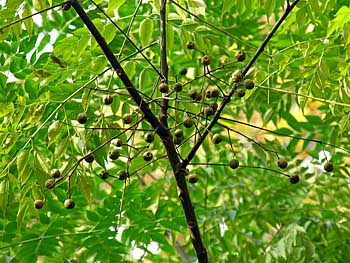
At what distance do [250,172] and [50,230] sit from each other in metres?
0.66

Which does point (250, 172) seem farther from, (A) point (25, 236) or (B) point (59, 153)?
(B) point (59, 153)

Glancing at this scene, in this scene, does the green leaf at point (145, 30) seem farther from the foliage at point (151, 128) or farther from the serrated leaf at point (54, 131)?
the serrated leaf at point (54, 131)

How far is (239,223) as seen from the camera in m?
1.91

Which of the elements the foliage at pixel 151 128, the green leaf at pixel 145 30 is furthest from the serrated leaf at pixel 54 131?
the green leaf at pixel 145 30

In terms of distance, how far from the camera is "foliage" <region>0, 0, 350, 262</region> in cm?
105

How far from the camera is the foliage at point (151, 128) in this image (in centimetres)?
105

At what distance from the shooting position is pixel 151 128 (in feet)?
4.13

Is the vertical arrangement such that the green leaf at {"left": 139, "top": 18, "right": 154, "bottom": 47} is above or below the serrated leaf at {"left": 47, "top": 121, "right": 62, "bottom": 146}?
above

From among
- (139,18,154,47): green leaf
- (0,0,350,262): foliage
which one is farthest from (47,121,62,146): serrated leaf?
(139,18,154,47): green leaf

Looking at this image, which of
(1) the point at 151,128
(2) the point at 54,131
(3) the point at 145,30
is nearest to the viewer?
(2) the point at 54,131

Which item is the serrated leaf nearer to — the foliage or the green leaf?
the foliage

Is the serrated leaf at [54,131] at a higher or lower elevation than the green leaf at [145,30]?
lower

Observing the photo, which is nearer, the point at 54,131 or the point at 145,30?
the point at 54,131

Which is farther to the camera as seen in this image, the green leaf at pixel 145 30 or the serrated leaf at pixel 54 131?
the green leaf at pixel 145 30
